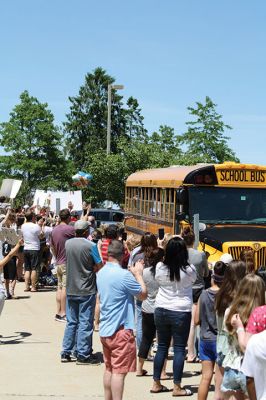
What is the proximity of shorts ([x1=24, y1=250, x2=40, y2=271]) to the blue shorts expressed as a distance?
9.35 m

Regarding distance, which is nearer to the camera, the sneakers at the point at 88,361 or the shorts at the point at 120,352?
the shorts at the point at 120,352

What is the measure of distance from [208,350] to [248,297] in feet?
6.60

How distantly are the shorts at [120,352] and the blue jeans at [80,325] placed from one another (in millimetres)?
2549

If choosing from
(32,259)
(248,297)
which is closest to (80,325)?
(248,297)

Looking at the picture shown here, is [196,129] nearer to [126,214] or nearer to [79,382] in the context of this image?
[126,214]

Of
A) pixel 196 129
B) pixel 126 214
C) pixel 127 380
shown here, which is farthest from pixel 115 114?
pixel 127 380

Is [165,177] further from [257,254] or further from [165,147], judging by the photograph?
[165,147]

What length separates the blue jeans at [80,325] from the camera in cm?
926

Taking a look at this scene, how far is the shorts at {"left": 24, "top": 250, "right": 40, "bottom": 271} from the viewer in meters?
15.9

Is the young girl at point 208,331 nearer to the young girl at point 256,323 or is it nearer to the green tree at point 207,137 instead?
the young girl at point 256,323

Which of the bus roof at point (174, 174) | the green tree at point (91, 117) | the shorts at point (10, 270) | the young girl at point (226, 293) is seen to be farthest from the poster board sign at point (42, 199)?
the green tree at point (91, 117)

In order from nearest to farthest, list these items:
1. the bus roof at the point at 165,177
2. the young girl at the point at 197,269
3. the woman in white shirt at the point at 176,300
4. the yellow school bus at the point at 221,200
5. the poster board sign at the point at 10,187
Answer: the woman in white shirt at the point at 176,300 < the young girl at the point at 197,269 < the yellow school bus at the point at 221,200 < the bus roof at the point at 165,177 < the poster board sign at the point at 10,187

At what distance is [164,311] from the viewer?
25.1 ft

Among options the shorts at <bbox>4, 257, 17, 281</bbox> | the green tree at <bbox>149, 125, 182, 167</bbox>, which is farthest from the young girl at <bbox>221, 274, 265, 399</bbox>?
the green tree at <bbox>149, 125, 182, 167</bbox>
